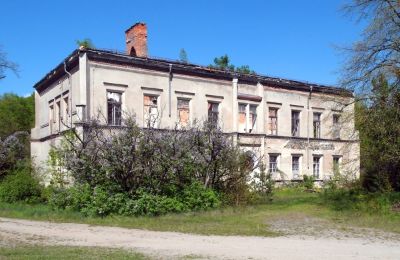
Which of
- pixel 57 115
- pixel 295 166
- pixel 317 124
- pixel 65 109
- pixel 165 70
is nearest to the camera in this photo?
pixel 65 109

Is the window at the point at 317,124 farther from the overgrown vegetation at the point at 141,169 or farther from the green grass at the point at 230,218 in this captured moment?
the overgrown vegetation at the point at 141,169

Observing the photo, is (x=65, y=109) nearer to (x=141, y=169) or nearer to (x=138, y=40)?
(x=138, y=40)

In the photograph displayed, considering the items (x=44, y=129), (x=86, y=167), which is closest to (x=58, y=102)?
(x=44, y=129)

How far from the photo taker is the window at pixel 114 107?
27531 millimetres

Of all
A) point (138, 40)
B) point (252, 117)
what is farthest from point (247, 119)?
point (138, 40)

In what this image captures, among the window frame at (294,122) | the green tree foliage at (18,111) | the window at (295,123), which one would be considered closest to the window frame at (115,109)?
the window frame at (294,122)

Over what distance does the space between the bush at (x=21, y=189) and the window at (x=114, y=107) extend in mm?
5342

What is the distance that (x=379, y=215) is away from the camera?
18359 mm

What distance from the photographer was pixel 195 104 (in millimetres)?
30953

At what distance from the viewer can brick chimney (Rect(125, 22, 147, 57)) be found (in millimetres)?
31141

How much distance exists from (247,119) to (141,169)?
52.0ft

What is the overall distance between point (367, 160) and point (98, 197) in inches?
498

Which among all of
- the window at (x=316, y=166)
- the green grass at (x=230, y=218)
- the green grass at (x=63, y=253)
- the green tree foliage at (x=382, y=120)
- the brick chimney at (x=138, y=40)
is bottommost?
the green grass at (x=230, y=218)

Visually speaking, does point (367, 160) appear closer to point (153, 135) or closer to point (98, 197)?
point (153, 135)
